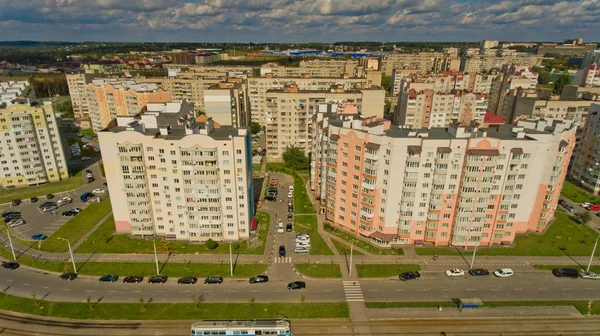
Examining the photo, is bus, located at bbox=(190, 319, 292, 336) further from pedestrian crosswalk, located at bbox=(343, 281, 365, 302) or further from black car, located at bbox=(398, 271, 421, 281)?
black car, located at bbox=(398, 271, 421, 281)

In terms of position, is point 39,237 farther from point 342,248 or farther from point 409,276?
point 409,276

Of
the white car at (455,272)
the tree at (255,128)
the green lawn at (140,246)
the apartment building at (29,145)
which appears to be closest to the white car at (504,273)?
the white car at (455,272)

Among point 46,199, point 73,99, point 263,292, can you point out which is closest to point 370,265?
point 263,292

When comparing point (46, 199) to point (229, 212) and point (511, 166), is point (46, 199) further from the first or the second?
point (511, 166)


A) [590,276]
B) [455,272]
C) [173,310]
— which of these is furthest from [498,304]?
[173,310]

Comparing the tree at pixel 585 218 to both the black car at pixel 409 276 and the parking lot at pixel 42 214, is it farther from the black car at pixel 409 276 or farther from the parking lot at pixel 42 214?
the parking lot at pixel 42 214

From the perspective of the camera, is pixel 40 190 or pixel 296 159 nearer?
pixel 40 190

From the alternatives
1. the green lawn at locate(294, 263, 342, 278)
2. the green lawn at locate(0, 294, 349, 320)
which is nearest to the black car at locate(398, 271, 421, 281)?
the green lawn at locate(294, 263, 342, 278)
